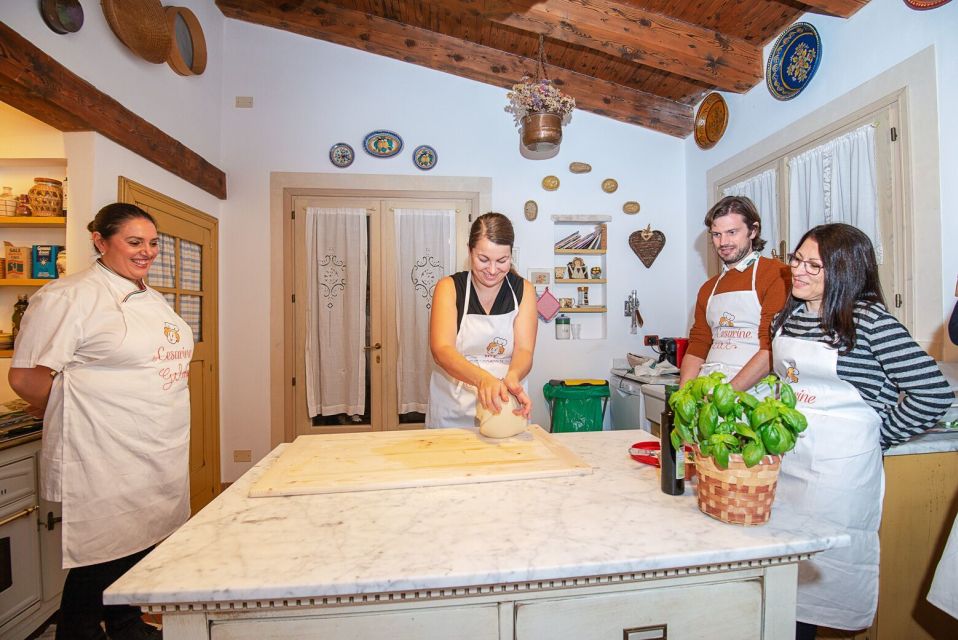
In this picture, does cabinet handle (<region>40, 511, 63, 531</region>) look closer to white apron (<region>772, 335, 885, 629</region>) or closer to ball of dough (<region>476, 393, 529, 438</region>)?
ball of dough (<region>476, 393, 529, 438</region>)

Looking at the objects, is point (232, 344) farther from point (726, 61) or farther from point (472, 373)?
point (726, 61)

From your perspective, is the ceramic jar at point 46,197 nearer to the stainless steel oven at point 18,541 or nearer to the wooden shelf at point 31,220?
the wooden shelf at point 31,220

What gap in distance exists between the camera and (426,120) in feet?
12.6

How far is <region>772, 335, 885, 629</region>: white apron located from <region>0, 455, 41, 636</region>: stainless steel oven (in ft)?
9.32

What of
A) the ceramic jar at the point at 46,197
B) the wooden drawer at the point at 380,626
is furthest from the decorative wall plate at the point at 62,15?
the wooden drawer at the point at 380,626

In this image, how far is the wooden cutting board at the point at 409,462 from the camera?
43.5 inches

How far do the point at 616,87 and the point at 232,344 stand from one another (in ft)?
12.3

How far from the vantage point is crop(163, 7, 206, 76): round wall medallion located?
2.89 meters

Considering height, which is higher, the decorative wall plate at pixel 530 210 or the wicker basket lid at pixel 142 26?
the wicker basket lid at pixel 142 26

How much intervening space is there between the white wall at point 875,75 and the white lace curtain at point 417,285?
7.57 ft

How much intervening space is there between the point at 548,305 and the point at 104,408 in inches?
118

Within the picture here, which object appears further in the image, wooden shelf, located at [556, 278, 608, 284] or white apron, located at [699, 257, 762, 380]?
wooden shelf, located at [556, 278, 608, 284]

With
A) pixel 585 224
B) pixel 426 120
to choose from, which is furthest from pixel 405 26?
pixel 585 224

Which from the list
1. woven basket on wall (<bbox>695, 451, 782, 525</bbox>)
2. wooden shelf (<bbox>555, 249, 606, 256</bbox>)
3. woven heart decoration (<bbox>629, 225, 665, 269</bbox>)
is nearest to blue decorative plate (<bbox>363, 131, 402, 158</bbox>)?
wooden shelf (<bbox>555, 249, 606, 256</bbox>)
